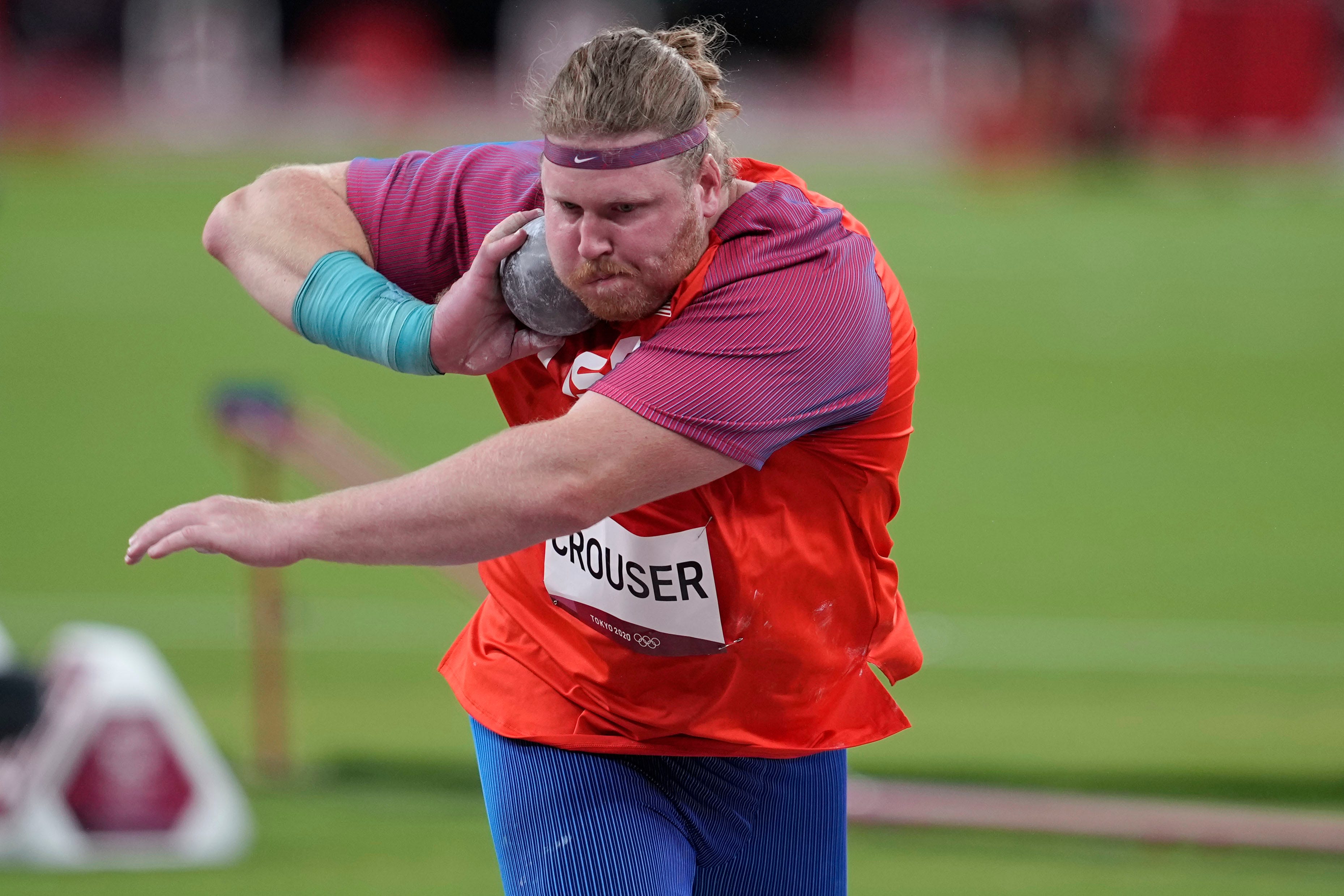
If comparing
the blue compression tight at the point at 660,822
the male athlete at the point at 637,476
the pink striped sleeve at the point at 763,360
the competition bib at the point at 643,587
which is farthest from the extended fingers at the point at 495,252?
the blue compression tight at the point at 660,822

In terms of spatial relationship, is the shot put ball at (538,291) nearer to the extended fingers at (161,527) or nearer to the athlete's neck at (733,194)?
the athlete's neck at (733,194)

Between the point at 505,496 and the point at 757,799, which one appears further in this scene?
the point at 757,799

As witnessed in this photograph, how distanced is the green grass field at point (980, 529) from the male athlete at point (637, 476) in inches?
86.6

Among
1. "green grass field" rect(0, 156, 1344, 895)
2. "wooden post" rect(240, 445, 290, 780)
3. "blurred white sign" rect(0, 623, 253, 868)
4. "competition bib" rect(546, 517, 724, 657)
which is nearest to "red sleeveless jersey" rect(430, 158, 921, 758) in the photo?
"competition bib" rect(546, 517, 724, 657)

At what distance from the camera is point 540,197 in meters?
2.78

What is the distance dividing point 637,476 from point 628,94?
1.73 ft

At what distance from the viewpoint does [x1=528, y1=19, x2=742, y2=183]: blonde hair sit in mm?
2445

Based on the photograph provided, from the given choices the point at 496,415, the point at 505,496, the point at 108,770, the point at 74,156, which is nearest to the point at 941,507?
the point at 496,415

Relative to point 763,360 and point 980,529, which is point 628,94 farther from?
point 980,529

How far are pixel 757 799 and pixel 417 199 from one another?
113cm

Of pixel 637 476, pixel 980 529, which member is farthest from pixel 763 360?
pixel 980 529

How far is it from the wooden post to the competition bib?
329 centimetres

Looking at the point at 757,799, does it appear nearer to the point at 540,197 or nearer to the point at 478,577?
the point at 540,197

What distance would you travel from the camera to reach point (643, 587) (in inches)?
107
